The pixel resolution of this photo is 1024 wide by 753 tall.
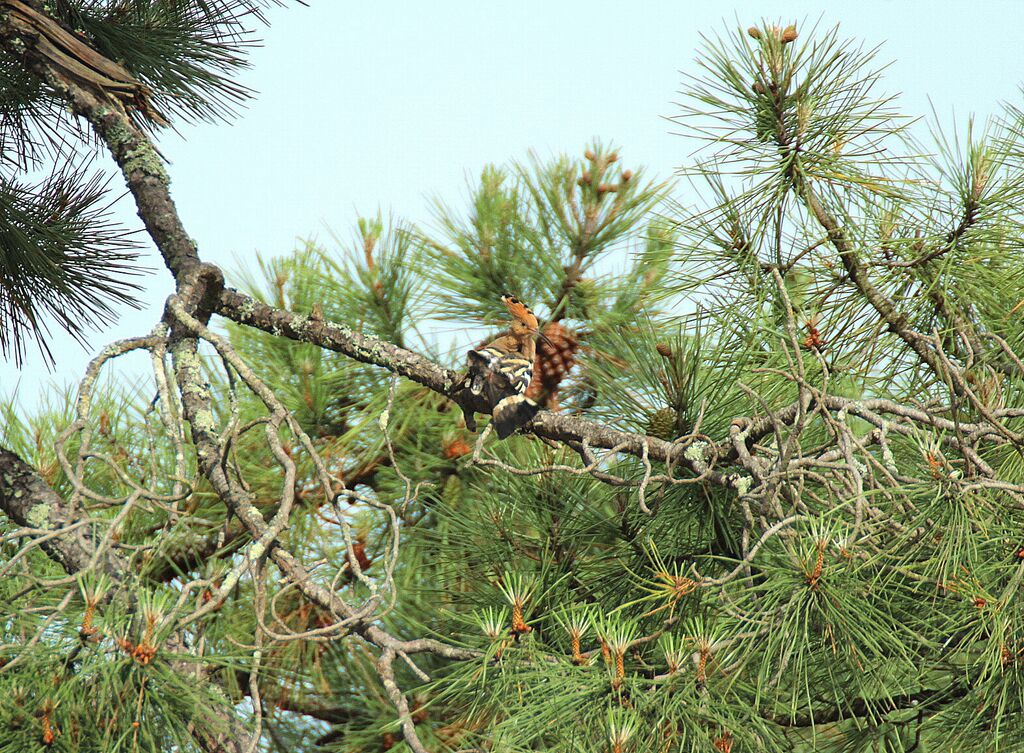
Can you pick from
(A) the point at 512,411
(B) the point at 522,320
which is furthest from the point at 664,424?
(B) the point at 522,320

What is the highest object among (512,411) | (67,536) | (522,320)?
(522,320)

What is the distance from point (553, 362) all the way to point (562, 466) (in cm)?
124

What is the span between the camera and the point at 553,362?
7.88 ft

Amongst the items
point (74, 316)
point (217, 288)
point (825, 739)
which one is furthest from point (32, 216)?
point (825, 739)

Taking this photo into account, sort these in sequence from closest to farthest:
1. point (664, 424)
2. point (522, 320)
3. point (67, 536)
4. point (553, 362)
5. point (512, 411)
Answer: point (67, 536) < point (512, 411) < point (664, 424) < point (522, 320) < point (553, 362)

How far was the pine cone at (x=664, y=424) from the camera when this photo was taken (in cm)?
155

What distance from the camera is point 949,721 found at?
112 centimetres

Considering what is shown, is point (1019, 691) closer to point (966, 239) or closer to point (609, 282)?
point (966, 239)

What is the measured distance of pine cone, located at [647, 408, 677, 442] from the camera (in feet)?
5.08

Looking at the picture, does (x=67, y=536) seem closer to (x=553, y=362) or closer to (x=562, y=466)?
(x=562, y=466)

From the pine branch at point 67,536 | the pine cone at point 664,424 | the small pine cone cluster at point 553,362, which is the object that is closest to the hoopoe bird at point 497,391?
the pine cone at point 664,424

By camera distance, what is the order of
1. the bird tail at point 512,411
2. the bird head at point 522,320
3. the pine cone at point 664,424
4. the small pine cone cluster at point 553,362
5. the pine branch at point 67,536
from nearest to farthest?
the pine branch at point 67,536, the bird tail at point 512,411, the pine cone at point 664,424, the bird head at point 522,320, the small pine cone cluster at point 553,362

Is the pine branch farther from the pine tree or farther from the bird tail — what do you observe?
the bird tail

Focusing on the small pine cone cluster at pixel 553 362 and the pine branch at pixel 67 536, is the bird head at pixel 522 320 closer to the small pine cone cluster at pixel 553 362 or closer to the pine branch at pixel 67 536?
the small pine cone cluster at pixel 553 362
